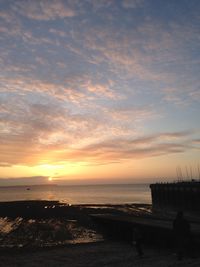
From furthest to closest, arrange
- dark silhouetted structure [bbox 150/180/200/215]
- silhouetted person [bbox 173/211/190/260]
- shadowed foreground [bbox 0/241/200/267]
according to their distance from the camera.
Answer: dark silhouetted structure [bbox 150/180/200/215]
shadowed foreground [bbox 0/241/200/267]
silhouetted person [bbox 173/211/190/260]

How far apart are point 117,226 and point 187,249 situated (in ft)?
32.9

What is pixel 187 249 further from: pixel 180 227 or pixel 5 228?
pixel 5 228

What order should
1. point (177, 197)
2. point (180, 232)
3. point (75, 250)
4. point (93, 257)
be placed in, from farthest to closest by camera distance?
1. point (177, 197)
2. point (75, 250)
3. point (93, 257)
4. point (180, 232)

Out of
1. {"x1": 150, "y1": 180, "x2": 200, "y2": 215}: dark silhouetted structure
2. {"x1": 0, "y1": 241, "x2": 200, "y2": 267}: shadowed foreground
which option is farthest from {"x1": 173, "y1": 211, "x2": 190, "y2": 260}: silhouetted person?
{"x1": 150, "y1": 180, "x2": 200, "y2": 215}: dark silhouetted structure

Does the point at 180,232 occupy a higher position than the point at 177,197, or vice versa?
the point at 177,197

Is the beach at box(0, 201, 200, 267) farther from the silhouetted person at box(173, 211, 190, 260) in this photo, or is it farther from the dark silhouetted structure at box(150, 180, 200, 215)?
the dark silhouetted structure at box(150, 180, 200, 215)

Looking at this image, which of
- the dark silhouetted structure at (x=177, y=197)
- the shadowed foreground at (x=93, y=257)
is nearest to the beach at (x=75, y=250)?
the shadowed foreground at (x=93, y=257)

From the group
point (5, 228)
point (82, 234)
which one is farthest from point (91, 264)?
point (5, 228)

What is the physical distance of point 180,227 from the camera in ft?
52.2

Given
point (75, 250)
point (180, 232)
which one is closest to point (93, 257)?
point (75, 250)

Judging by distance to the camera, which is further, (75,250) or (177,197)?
(177,197)

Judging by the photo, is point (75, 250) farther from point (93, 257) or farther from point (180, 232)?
point (180, 232)

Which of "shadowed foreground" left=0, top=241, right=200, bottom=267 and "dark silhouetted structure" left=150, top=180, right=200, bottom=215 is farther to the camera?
"dark silhouetted structure" left=150, top=180, right=200, bottom=215

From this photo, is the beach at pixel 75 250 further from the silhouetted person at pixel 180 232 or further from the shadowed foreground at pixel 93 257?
the silhouetted person at pixel 180 232
